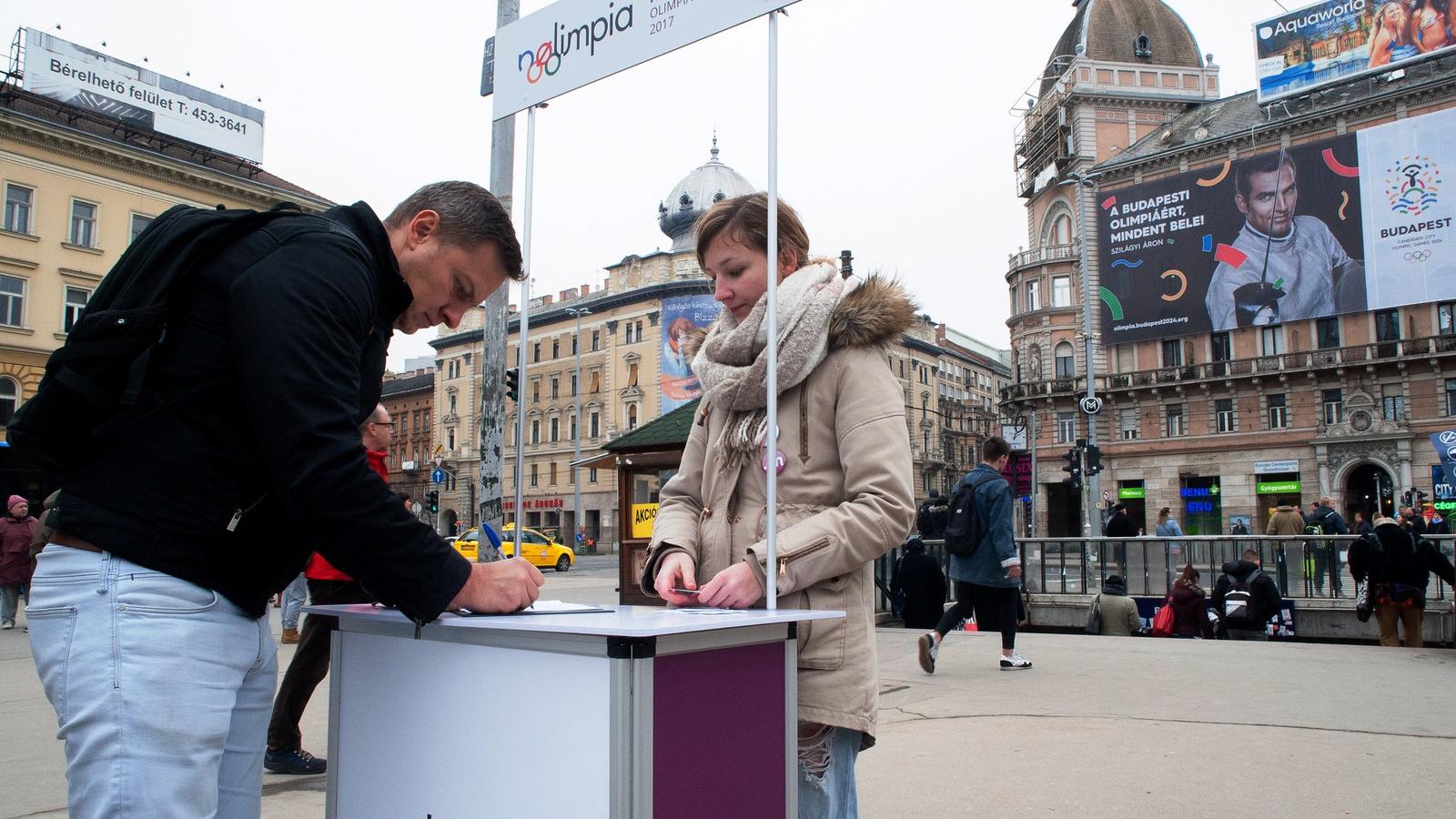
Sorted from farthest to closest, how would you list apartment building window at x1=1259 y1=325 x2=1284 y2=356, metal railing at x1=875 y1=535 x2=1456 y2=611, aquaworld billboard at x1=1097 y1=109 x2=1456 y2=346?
1. apartment building window at x1=1259 y1=325 x2=1284 y2=356
2. aquaworld billboard at x1=1097 y1=109 x2=1456 y2=346
3. metal railing at x1=875 y1=535 x2=1456 y2=611

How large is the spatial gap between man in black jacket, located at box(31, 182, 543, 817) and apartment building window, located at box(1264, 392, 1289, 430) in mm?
49523

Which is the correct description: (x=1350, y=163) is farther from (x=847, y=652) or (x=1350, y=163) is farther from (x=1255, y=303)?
(x=847, y=652)

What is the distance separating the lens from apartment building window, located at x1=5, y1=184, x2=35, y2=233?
1289 inches

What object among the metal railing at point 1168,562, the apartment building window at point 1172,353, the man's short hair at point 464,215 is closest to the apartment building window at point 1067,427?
the apartment building window at point 1172,353

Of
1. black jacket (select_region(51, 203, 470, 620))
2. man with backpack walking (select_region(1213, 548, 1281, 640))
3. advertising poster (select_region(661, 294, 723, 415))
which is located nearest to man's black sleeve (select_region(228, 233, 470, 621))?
black jacket (select_region(51, 203, 470, 620))

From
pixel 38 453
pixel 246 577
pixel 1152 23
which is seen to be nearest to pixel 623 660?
pixel 246 577

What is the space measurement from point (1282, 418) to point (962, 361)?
157ft

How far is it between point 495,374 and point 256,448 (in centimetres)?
875

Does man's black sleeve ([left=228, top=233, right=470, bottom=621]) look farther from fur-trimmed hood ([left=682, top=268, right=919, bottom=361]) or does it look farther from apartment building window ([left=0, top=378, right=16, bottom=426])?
apartment building window ([left=0, top=378, right=16, bottom=426])

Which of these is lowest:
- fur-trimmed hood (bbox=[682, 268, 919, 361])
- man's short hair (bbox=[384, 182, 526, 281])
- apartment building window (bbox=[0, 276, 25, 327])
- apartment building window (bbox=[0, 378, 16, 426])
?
fur-trimmed hood (bbox=[682, 268, 919, 361])

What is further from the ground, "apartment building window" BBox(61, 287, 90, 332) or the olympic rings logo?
"apartment building window" BBox(61, 287, 90, 332)

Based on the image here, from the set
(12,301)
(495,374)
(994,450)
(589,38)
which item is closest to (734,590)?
(589,38)

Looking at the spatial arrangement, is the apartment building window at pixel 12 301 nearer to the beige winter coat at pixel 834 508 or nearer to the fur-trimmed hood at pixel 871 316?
the beige winter coat at pixel 834 508

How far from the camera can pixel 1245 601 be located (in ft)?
41.5
